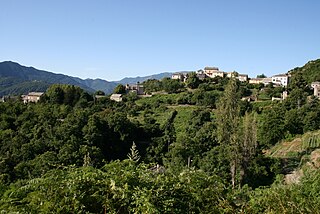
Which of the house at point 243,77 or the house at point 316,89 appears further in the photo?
the house at point 243,77

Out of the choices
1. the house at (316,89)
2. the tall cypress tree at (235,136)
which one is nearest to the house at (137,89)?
the house at (316,89)

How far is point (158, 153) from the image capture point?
26172 millimetres

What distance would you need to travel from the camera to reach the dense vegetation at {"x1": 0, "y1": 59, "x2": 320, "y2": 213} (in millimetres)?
2713

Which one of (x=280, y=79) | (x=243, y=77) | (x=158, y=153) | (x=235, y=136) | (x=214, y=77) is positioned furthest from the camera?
(x=243, y=77)

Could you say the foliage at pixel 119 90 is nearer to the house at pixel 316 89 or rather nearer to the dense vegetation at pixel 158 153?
the dense vegetation at pixel 158 153

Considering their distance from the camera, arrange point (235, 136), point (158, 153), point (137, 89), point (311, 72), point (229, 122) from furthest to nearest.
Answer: point (137, 89)
point (311, 72)
point (158, 153)
point (229, 122)
point (235, 136)

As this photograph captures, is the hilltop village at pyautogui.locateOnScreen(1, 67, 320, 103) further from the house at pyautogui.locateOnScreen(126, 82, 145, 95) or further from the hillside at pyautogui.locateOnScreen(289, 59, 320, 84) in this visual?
the hillside at pyautogui.locateOnScreen(289, 59, 320, 84)

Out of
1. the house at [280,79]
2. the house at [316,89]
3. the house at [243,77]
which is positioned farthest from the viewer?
the house at [243,77]

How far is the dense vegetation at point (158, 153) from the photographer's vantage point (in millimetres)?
2713

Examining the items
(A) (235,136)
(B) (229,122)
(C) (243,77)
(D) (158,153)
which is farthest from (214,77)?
(A) (235,136)

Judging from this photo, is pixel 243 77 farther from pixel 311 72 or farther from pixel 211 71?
pixel 311 72

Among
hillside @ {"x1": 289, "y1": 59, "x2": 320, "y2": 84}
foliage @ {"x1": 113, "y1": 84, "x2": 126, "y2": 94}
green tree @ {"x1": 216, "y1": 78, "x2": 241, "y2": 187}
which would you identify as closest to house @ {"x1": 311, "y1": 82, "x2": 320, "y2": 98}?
hillside @ {"x1": 289, "y1": 59, "x2": 320, "y2": 84}

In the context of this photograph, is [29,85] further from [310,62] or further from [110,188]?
[110,188]

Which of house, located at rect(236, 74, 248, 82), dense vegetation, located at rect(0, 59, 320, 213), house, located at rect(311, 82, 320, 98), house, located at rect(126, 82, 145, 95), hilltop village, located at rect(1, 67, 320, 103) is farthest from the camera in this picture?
house, located at rect(236, 74, 248, 82)
